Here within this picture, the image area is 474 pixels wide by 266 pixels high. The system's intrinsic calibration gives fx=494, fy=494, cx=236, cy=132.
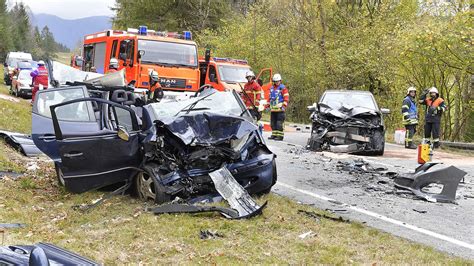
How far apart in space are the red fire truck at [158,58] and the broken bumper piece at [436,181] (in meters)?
8.05

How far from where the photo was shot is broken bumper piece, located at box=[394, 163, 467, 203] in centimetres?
708

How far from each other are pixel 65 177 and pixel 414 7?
20581 mm

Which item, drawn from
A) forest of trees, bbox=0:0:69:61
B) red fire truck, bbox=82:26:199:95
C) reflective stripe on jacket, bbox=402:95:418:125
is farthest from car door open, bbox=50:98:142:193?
forest of trees, bbox=0:0:69:61

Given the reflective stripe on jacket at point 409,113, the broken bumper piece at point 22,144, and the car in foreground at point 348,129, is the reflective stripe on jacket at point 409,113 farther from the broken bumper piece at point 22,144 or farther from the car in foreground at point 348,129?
the broken bumper piece at point 22,144

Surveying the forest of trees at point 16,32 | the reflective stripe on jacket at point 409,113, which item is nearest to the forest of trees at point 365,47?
the reflective stripe on jacket at point 409,113

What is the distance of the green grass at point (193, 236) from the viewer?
4.54m

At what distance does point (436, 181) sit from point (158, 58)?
32.2ft

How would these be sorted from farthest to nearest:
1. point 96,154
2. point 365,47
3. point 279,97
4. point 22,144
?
point 365,47 → point 279,97 → point 22,144 → point 96,154

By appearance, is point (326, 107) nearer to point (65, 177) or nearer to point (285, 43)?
point (65, 177)

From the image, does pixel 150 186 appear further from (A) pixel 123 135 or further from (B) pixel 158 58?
(B) pixel 158 58

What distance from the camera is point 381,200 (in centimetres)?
702

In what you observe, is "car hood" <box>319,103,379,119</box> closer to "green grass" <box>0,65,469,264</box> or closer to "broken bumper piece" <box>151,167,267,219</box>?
"green grass" <box>0,65,469,264</box>

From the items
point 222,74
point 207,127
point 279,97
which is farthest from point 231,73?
point 207,127

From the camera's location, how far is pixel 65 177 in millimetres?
6215
